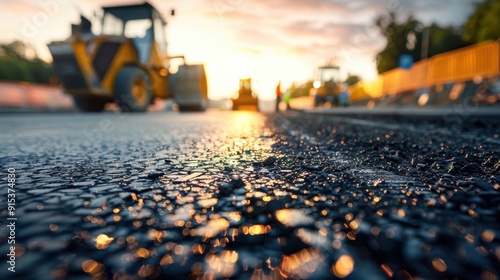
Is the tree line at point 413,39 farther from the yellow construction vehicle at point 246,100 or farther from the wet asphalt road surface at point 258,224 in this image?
the wet asphalt road surface at point 258,224

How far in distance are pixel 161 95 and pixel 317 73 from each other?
15.4 m

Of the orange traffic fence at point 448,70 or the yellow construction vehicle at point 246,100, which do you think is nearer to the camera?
the orange traffic fence at point 448,70

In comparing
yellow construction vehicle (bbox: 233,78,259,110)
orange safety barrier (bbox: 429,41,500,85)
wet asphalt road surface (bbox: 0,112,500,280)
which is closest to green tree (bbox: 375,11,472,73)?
orange safety barrier (bbox: 429,41,500,85)

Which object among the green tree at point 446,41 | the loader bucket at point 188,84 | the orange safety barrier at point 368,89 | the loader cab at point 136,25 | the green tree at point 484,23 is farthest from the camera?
the green tree at point 446,41

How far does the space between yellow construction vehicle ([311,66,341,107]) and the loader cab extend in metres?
15.5

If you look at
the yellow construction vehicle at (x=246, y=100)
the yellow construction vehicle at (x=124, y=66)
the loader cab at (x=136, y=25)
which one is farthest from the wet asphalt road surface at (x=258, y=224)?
the yellow construction vehicle at (x=246, y=100)

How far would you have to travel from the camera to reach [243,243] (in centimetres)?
48

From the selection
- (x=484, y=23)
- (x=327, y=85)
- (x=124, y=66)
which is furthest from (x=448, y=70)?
(x=124, y=66)

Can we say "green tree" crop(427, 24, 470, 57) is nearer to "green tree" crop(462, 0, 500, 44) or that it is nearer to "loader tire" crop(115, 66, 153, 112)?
"green tree" crop(462, 0, 500, 44)

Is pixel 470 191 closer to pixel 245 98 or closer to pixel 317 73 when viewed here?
pixel 245 98

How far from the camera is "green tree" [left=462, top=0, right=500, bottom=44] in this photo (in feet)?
98.3

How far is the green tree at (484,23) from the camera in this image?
30.0 metres

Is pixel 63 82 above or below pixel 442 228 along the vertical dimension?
above

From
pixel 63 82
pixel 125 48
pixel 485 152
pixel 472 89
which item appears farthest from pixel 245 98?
pixel 485 152
